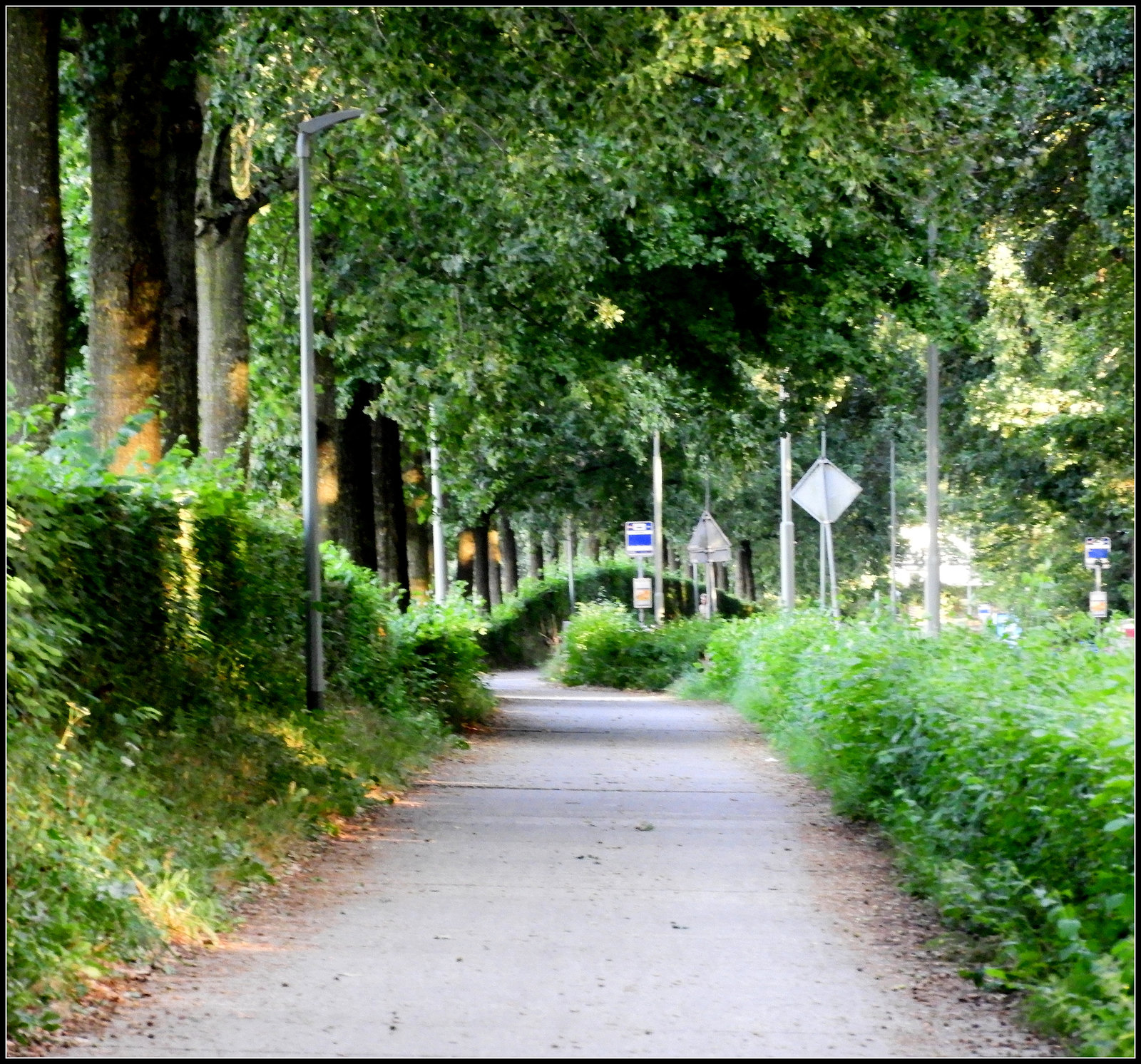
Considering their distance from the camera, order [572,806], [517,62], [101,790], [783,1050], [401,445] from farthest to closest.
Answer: [401,445] < [572,806] < [517,62] < [101,790] < [783,1050]

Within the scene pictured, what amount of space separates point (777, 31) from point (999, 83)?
29.6ft

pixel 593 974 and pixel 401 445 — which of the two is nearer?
pixel 593 974

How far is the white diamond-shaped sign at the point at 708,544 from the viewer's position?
39312 millimetres

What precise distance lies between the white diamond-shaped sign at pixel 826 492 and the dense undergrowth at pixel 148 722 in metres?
7.05

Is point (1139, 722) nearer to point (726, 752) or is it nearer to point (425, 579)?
point (726, 752)

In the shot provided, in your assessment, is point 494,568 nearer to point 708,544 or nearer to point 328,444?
point 708,544

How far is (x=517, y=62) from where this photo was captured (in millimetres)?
13156

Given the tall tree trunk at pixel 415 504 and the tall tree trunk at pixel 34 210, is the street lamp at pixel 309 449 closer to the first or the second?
the tall tree trunk at pixel 34 210

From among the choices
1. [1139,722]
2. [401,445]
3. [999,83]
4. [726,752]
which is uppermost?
[999,83]

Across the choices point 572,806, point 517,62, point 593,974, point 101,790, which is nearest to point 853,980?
point 593,974

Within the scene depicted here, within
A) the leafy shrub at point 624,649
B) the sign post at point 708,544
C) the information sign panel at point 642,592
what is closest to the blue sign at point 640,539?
the sign post at point 708,544

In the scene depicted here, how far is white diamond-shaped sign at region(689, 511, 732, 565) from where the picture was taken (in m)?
39.3

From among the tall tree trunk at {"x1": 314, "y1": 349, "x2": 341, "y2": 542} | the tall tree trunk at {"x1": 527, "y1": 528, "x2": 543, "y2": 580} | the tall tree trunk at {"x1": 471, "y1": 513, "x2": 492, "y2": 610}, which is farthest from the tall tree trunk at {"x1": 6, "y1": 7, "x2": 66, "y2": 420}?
the tall tree trunk at {"x1": 527, "y1": 528, "x2": 543, "y2": 580}

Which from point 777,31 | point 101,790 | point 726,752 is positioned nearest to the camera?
point 101,790
